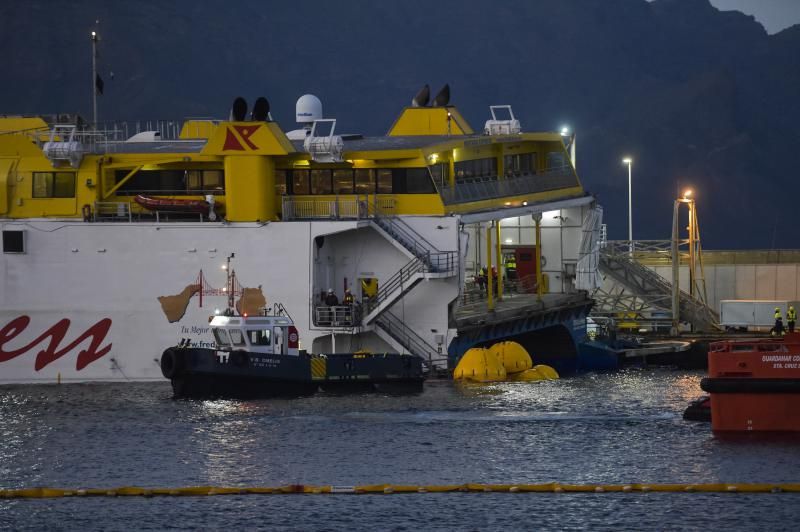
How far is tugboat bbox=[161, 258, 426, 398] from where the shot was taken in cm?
6294

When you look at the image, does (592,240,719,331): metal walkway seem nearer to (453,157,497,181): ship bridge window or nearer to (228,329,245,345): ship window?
(453,157,497,181): ship bridge window

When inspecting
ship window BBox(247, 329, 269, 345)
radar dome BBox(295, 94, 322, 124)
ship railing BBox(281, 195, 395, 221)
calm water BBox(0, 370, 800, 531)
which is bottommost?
calm water BBox(0, 370, 800, 531)

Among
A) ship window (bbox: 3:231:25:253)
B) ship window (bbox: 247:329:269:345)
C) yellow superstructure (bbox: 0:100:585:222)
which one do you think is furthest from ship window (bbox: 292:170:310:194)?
A: ship window (bbox: 3:231:25:253)

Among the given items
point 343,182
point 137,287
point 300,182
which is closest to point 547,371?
point 343,182

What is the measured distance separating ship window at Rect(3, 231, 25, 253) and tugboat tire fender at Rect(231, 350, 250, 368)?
11.7 m

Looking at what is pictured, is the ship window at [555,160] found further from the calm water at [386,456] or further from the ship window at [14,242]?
the ship window at [14,242]

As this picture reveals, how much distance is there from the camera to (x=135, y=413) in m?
61.0

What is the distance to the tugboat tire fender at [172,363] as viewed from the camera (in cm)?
6281

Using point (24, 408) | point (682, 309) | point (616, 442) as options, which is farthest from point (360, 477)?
point (682, 309)

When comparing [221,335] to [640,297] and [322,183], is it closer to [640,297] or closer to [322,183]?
[322,183]

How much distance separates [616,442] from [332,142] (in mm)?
20547

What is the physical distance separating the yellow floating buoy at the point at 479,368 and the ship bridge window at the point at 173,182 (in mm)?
12478

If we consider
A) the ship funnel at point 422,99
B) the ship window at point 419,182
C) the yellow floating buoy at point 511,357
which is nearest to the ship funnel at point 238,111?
the ship window at point 419,182

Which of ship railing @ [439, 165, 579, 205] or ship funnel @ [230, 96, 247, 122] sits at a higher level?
ship funnel @ [230, 96, 247, 122]
